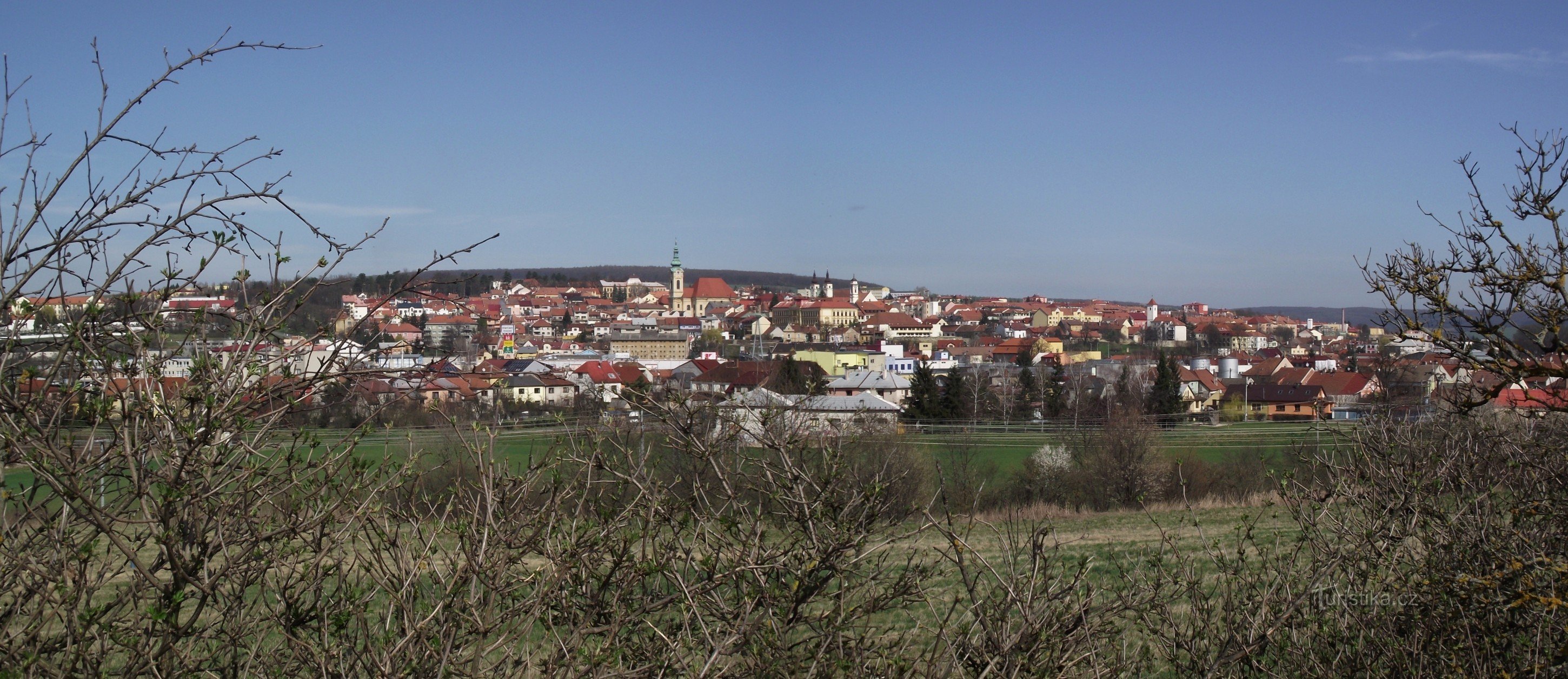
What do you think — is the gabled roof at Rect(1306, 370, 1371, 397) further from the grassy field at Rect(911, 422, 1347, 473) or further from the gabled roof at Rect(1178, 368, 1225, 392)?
the gabled roof at Rect(1178, 368, 1225, 392)

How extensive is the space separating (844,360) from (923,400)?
2575 cm

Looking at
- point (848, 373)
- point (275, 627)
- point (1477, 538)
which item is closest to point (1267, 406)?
point (848, 373)

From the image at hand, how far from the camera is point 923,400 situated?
1133 inches

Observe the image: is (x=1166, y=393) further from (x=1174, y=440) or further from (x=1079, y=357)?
(x=1079, y=357)

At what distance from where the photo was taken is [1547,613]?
2.78m

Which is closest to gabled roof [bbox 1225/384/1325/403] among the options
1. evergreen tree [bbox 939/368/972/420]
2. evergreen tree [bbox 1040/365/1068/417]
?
evergreen tree [bbox 1040/365/1068/417]

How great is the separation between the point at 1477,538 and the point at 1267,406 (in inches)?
1416

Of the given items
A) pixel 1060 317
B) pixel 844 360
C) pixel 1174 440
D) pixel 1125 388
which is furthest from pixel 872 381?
pixel 1060 317

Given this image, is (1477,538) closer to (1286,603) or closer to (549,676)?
(1286,603)

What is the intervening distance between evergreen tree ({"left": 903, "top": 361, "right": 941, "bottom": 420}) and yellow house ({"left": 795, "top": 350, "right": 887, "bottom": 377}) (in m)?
20.0

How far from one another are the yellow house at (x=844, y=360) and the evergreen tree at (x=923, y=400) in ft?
65.5

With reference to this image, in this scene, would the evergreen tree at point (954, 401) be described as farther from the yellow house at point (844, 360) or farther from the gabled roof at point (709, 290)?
the gabled roof at point (709, 290)

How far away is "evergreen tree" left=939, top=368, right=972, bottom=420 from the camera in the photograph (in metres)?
29.0

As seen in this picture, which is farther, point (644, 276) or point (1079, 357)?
point (644, 276)
